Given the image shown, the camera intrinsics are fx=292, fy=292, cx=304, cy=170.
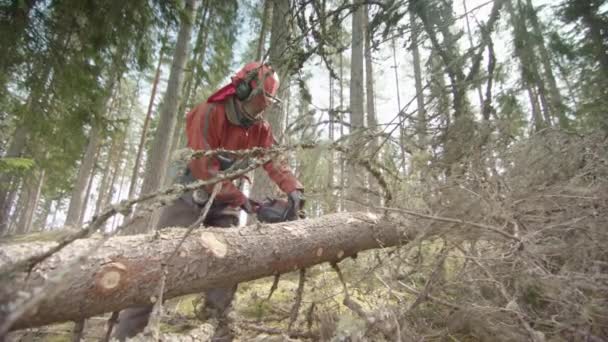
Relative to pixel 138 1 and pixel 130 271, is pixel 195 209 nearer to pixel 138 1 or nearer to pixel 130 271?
pixel 130 271

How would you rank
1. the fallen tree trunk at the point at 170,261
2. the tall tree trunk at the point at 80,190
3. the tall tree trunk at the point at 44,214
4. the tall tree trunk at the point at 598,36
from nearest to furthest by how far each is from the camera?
the fallen tree trunk at the point at 170,261 → the tall tree trunk at the point at 598,36 → the tall tree trunk at the point at 80,190 → the tall tree trunk at the point at 44,214

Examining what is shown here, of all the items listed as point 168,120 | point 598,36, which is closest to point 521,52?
point 168,120

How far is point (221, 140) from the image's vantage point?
2.79 metres

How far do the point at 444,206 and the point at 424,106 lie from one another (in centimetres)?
75

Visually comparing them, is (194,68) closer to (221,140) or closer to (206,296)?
(221,140)

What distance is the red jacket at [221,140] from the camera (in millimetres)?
2420

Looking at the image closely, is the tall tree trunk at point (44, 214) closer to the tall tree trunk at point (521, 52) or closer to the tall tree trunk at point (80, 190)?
the tall tree trunk at point (80, 190)

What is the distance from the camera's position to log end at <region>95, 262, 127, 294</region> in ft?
4.57

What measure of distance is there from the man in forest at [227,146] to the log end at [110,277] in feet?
2.98

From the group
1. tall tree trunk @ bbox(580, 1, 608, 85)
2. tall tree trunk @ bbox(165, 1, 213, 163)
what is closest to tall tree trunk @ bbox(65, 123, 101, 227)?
tall tree trunk @ bbox(165, 1, 213, 163)

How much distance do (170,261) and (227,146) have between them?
143 centimetres

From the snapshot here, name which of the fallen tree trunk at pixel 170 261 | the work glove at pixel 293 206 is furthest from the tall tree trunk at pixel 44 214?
the fallen tree trunk at pixel 170 261

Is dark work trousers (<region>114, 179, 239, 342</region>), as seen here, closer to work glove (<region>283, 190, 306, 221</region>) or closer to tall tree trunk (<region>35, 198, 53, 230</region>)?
work glove (<region>283, 190, 306, 221</region>)

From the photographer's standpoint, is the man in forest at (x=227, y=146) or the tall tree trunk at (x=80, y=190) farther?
the tall tree trunk at (x=80, y=190)
